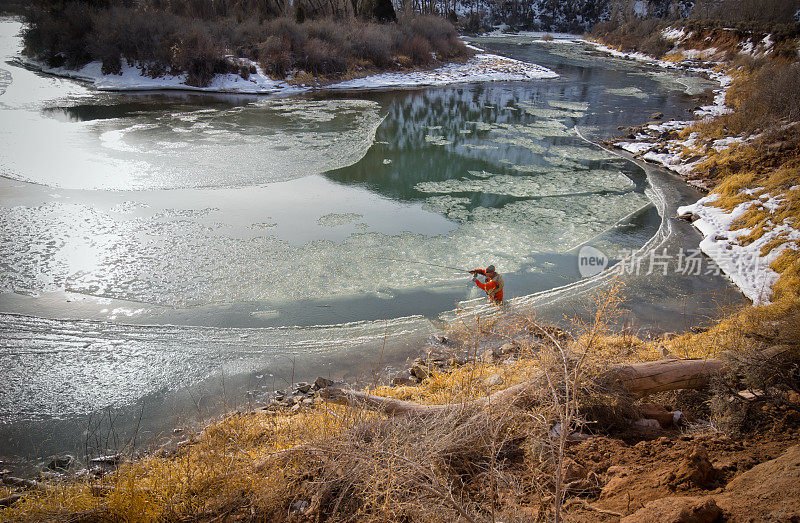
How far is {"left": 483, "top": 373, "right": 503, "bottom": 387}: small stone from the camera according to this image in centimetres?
447

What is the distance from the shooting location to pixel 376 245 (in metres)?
8.34

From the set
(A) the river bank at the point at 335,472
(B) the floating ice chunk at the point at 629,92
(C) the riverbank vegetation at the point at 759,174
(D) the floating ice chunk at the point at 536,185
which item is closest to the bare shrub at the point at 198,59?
(D) the floating ice chunk at the point at 536,185

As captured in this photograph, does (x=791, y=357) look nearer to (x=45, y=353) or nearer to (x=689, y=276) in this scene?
(x=689, y=276)

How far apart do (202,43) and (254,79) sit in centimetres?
318

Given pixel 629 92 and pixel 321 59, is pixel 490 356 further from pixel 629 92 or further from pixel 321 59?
pixel 321 59

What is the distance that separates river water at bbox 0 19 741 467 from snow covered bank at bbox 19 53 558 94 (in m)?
6.26

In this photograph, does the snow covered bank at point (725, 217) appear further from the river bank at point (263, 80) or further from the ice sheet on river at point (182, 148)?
the river bank at point (263, 80)

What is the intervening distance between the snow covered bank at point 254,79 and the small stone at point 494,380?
21968 mm

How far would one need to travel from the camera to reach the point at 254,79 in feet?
79.3

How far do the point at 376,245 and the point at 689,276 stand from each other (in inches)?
214

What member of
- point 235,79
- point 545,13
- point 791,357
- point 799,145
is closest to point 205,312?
point 791,357

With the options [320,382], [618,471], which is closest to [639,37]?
[320,382]

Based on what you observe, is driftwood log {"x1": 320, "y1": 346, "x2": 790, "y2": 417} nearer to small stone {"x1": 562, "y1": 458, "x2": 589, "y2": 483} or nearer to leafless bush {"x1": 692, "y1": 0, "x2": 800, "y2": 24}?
small stone {"x1": 562, "y1": 458, "x2": 589, "y2": 483}

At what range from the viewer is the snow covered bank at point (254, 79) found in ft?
74.8
